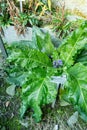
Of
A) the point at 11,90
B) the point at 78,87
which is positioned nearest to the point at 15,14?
the point at 11,90

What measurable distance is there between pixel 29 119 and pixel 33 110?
200mm

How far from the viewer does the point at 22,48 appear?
9.54 ft

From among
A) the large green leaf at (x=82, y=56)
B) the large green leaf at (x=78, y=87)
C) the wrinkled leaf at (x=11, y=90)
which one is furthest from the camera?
the wrinkled leaf at (x=11, y=90)

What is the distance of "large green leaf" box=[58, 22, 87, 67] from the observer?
8.93 feet

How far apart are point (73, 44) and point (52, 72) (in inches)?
13.8

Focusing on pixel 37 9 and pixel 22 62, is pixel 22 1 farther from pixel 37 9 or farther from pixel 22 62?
pixel 22 62

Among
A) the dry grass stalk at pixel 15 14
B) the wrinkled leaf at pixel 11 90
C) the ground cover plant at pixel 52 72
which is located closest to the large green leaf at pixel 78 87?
the ground cover plant at pixel 52 72

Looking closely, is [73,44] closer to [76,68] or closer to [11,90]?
[76,68]

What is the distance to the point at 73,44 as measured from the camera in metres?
2.76

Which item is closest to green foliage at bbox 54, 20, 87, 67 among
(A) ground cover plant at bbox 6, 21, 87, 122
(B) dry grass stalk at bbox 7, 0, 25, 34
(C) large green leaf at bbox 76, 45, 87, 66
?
(A) ground cover plant at bbox 6, 21, 87, 122

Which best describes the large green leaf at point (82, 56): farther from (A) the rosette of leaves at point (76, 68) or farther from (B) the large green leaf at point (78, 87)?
(B) the large green leaf at point (78, 87)

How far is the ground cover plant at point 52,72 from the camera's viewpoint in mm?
2678

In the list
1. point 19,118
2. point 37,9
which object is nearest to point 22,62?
point 19,118

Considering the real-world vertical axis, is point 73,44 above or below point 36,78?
above
